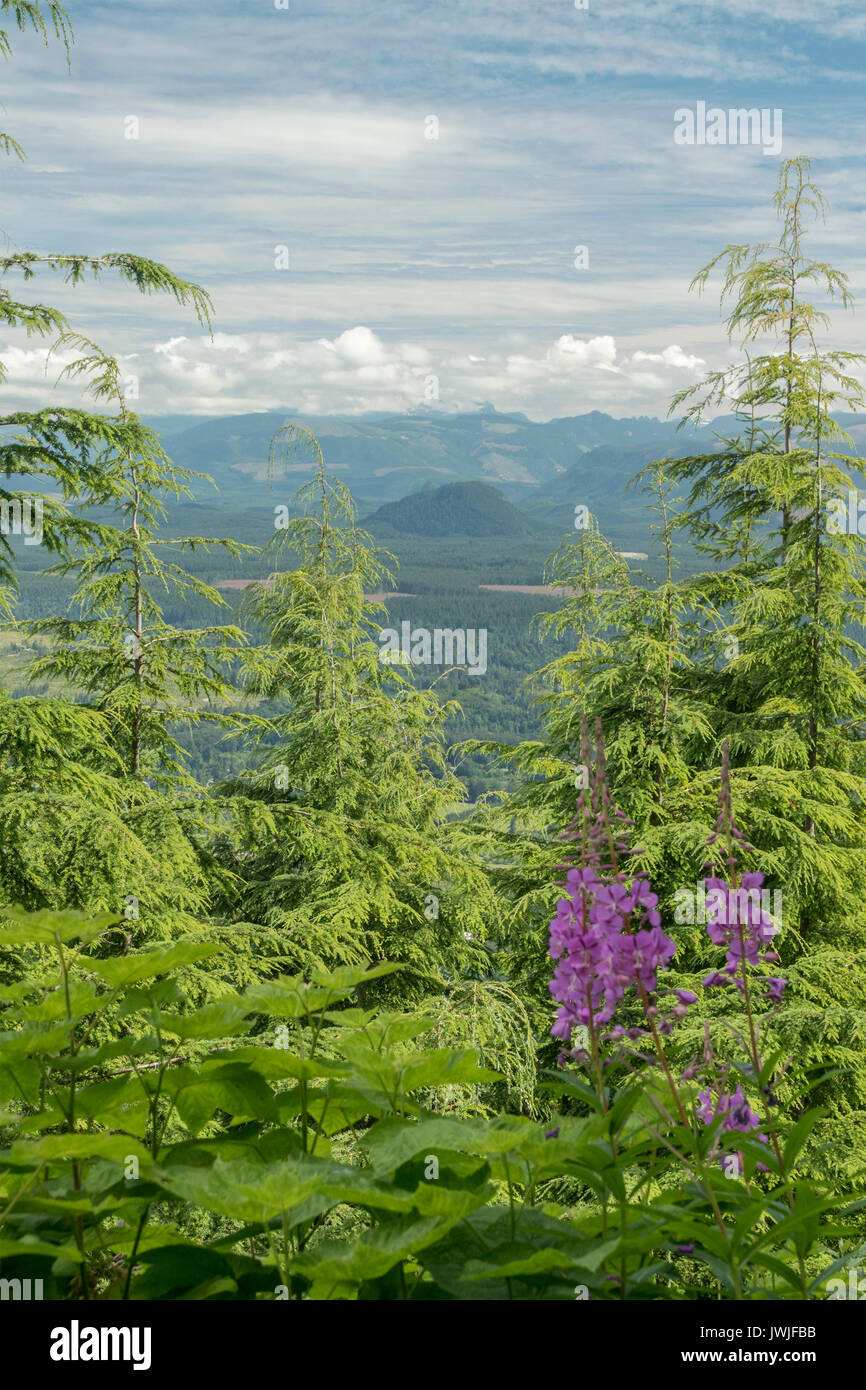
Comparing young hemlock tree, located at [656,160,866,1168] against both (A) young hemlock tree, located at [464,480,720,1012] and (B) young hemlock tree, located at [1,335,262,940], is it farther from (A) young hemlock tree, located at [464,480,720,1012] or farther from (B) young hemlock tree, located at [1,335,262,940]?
(B) young hemlock tree, located at [1,335,262,940]

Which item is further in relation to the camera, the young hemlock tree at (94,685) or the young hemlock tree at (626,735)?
the young hemlock tree at (626,735)

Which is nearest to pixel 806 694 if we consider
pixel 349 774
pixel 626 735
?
pixel 626 735

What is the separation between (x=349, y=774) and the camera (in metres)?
10.4

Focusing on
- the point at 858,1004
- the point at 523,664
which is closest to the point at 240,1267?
the point at 858,1004

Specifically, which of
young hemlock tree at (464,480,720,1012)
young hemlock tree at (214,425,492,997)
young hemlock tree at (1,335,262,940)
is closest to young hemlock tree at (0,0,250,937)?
young hemlock tree at (1,335,262,940)

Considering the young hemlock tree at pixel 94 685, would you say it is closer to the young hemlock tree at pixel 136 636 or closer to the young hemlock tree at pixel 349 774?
the young hemlock tree at pixel 136 636

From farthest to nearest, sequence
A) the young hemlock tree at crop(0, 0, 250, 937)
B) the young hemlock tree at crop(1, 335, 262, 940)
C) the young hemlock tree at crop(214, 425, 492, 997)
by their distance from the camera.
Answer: the young hemlock tree at crop(214, 425, 492, 997), the young hemlock tree at crop(1, 335, 262, 940), the young hemlock tree at crop(0, 0, 250, 937)

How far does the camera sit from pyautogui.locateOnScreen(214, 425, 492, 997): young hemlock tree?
9133mm

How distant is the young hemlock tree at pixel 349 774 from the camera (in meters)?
9.13

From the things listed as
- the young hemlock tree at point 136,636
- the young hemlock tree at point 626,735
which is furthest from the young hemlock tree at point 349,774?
the young hemlock tree at point 626,735

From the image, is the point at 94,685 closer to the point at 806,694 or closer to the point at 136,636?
the point at 136,636

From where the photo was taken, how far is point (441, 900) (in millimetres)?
11289
